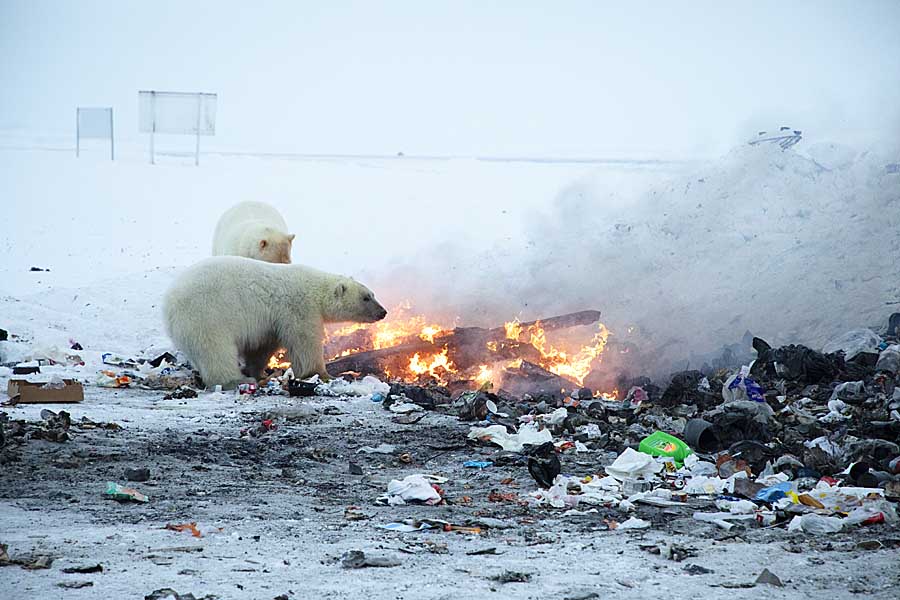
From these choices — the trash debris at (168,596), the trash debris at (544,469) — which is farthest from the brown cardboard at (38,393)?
the trash debris at (168,596)

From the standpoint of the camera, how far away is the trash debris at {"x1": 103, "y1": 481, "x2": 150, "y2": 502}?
4.77 meters

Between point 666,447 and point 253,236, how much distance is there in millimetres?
6961

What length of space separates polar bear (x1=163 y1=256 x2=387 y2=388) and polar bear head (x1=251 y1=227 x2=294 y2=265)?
1.76m

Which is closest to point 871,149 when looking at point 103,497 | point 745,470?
point 745,470

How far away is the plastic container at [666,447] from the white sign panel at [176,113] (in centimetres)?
2039

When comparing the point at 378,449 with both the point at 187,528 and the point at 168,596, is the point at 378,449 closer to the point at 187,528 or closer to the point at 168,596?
the point at 187,528

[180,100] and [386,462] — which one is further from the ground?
[180,100]

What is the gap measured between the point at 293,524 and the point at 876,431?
13.2ft

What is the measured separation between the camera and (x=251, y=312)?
9.24 m

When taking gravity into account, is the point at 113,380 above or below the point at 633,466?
above

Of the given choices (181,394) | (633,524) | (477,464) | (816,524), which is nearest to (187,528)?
(633,524)

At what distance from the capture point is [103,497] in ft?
15.8

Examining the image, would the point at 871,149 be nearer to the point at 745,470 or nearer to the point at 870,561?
the point at 745,470

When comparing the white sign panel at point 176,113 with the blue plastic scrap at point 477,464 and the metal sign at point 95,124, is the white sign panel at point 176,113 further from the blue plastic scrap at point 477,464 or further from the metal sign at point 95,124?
the blue plastic scrap at point 477,464
